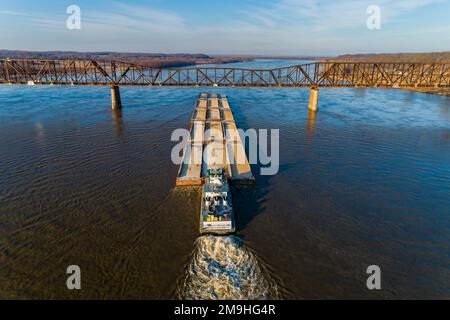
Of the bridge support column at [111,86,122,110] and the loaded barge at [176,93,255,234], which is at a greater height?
the bridge support column at [111,86,122,110]

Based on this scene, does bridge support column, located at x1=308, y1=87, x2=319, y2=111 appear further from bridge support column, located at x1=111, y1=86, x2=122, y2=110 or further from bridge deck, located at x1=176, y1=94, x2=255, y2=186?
bridge support column, located at x1=111, y1=86, x2=122, y2=110

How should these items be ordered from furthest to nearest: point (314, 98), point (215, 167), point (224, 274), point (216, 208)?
Result: point (314, 98), point (215, 167), point (216, 208), point (224, 274)

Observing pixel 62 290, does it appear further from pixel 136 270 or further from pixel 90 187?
pixel 90 187

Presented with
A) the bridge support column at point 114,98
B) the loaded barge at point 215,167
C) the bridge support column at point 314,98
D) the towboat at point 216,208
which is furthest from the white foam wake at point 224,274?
the bridge support column at point 314,98

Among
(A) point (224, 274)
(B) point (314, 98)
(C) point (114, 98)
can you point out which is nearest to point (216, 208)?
(A) point (224, 274)

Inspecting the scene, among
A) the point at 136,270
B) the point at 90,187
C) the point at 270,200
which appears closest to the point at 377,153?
the point at 270,200

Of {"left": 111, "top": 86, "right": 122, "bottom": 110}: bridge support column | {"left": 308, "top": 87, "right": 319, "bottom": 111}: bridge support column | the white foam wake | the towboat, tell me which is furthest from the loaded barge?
{"left": 308, "top": 87, "right": 319, "bottom": 111}: bridge support column

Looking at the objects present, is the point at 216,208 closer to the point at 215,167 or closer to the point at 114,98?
the point at 215,167
